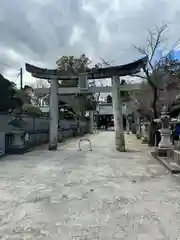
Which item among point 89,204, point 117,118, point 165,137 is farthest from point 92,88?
point 89,204

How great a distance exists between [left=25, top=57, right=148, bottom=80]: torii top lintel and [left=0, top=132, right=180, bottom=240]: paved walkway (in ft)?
33.3

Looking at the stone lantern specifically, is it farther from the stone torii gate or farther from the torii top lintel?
the torii top lintel

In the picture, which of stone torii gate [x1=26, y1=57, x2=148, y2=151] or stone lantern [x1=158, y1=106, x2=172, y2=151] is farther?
stone torii gate [x1=26, y1=57, x2=148, y2=151]

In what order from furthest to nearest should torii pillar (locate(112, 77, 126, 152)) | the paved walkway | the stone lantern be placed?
1. torii pillar (locate(112, 77, 126, 152))
2. the stone lantern
3. the paved walkway

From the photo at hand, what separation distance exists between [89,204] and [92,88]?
15745 millimetres

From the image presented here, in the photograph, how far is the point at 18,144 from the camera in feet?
61.7

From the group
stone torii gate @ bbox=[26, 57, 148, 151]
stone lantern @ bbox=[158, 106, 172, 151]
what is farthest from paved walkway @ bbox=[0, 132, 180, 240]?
stone torii gate @ bbox=[26, 57, 148, 151]

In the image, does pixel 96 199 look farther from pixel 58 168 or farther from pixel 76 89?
pixel 76 89

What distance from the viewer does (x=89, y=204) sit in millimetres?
6918

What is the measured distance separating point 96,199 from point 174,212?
1747mm

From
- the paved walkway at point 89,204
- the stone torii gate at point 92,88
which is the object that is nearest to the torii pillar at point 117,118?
the stone torii gate at point 92,88

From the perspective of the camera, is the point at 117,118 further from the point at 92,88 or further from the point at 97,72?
the point at 97,72

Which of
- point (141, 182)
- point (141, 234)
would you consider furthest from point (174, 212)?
point (141, 182)

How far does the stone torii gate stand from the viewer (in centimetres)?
2086
